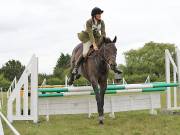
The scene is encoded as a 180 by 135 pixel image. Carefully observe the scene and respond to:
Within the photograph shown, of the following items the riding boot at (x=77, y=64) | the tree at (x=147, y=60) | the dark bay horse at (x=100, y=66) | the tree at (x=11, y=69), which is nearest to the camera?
the dark bay horse at (x=100, y=66)

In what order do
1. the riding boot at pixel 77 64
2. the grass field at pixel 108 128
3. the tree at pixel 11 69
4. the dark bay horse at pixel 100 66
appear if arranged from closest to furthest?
the grass field at pixel 108 128, the dark bay horse at pixel 100 66, the riding boot at pixel 77 64, the tree at pixel 11 69

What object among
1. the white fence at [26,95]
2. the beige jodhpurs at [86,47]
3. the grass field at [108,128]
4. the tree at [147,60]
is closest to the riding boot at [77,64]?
the beige jodhpurs at [86,47]

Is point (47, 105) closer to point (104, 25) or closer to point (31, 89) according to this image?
point (31, 89)

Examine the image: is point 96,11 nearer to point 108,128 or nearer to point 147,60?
point 108,128

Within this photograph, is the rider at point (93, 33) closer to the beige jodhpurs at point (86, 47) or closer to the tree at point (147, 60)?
the beige jodhpurs at point (86, 47)

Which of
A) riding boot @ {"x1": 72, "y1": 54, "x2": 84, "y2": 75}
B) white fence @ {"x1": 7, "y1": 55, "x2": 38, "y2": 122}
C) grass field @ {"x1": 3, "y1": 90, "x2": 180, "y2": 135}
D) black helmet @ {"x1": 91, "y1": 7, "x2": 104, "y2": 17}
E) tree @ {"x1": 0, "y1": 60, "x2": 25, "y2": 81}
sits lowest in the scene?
grass field @ {"x1": 3, "y1": 90, "x2": 180, "y2": 135}

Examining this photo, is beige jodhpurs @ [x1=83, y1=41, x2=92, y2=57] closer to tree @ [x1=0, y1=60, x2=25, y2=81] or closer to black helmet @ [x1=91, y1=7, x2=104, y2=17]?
black helmet @ [x1=91, y1=7, x2=104, y2=17]

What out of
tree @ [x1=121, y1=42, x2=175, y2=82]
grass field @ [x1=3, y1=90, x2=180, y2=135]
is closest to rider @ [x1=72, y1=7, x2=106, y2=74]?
grass field @ [x1=3, y1=90, x2=180, y2=135]

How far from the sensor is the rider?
9.33m

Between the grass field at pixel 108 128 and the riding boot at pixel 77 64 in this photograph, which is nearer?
the grass field at pixel 108 128

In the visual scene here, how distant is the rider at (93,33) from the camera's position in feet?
30.6

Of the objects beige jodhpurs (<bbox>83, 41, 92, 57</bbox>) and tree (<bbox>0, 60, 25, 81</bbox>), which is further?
tree (<bbox>0, 60, 25, 81</bbox>)

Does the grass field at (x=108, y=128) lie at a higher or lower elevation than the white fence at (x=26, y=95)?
lower

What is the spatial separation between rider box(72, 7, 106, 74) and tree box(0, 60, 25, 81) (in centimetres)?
7576
